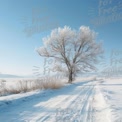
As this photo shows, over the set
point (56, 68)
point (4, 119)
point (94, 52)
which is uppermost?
point (94, 52)

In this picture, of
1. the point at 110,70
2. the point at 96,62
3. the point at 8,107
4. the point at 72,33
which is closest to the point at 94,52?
the point at 96,62

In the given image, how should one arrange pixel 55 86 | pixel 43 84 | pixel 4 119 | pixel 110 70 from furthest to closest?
1. pixel 110 70
2. pixel 55 86
3. pixel 43 84
4. pixel 4 119

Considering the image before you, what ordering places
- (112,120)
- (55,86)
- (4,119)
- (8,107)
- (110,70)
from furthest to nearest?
(110,70) < (55,86) < (8,107) < (4,119) < (112,120)

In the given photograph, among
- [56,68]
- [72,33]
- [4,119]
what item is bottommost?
[4,119]

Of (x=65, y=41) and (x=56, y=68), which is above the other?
(x=65, y=41)

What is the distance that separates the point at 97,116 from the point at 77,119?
0.75m

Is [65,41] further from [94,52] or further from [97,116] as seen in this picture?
[97,116]

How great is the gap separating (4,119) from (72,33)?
2466 cm

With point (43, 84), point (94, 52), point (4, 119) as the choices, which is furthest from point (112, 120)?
point (94, 52)

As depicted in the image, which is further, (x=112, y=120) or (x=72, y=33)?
(x=72, y=33)

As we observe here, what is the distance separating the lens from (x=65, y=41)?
29047 mm

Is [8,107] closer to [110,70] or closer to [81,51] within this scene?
[81,51]

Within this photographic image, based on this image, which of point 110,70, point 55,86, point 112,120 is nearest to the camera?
point 112,120

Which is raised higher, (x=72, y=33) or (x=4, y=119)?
(x=72, y=33)
